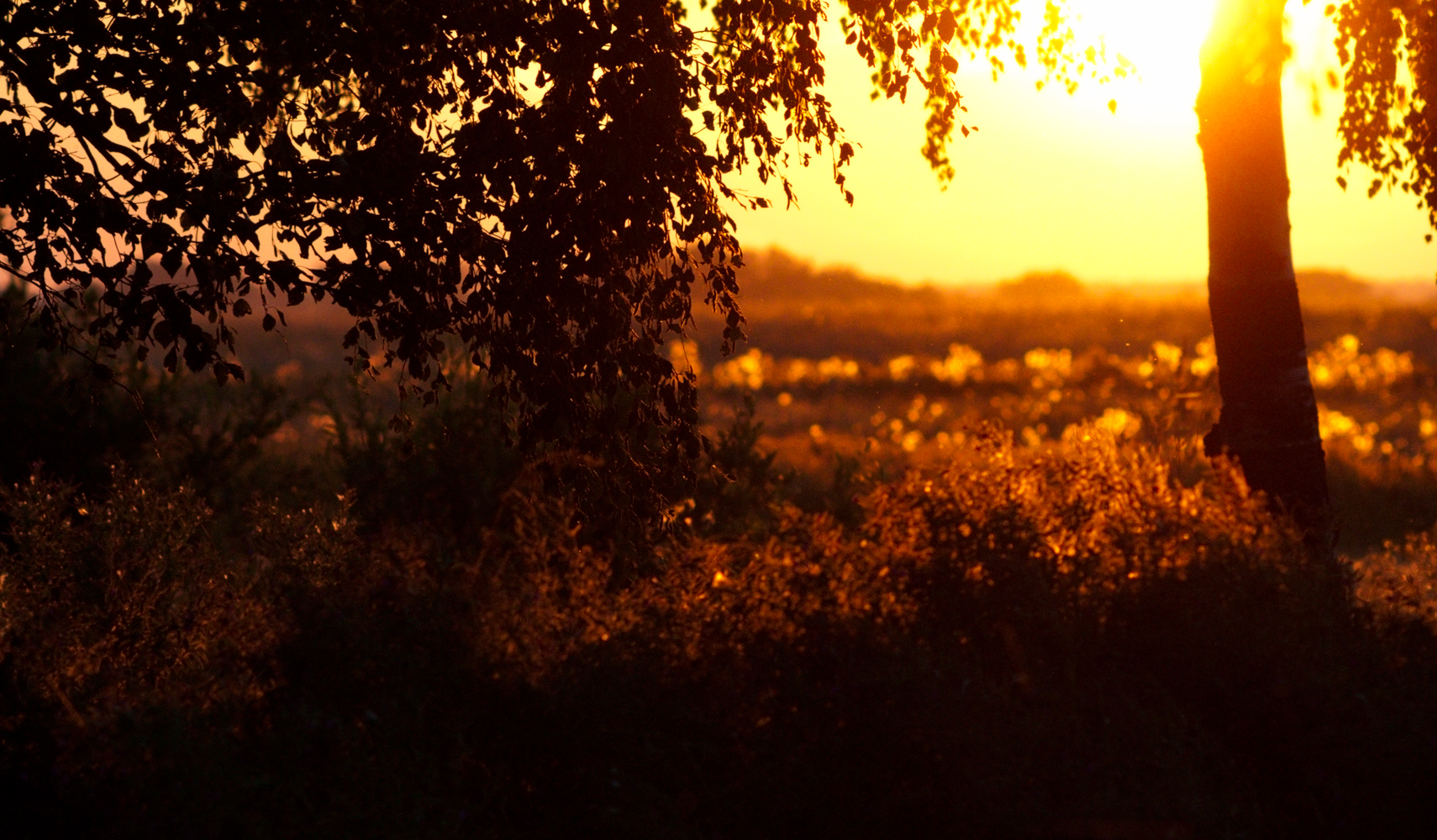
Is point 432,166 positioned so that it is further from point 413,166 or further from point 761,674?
point 761,674

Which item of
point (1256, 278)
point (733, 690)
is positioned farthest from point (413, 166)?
point (1256, 278)

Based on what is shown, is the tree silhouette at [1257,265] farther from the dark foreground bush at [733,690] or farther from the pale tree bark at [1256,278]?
the dark foreground bush at [733,690]

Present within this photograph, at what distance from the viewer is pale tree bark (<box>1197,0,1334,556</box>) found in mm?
7402

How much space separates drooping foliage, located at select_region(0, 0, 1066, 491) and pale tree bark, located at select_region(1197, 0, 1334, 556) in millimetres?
2436

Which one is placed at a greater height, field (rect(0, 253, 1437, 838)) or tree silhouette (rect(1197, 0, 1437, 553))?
tree silhouette (rect(1197, 0, 1437, 553))

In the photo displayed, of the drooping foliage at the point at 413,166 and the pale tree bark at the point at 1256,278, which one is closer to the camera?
the drooping foliage at the point at 413,166

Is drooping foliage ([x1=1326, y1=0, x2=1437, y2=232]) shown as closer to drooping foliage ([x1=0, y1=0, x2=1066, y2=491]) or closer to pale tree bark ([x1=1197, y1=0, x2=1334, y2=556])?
pale tree bark ([x1=1197, y1=0, x2=1334, y2=556])

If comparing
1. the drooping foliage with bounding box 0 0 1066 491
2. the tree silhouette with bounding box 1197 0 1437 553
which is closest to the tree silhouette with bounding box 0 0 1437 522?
the drooping foliage with bounding box 0 0 1066 491

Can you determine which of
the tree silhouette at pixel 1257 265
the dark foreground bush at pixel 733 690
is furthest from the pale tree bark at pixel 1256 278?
the dark foreground bush at pixel 733 690

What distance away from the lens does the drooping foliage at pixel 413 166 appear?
5297 millimetres

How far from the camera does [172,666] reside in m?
5.47

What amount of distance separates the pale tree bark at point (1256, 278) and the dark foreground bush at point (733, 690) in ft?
4.08

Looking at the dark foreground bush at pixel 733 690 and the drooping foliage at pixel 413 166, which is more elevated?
the drooping foliage at pixel 413 166

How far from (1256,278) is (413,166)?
4573 millimetres
